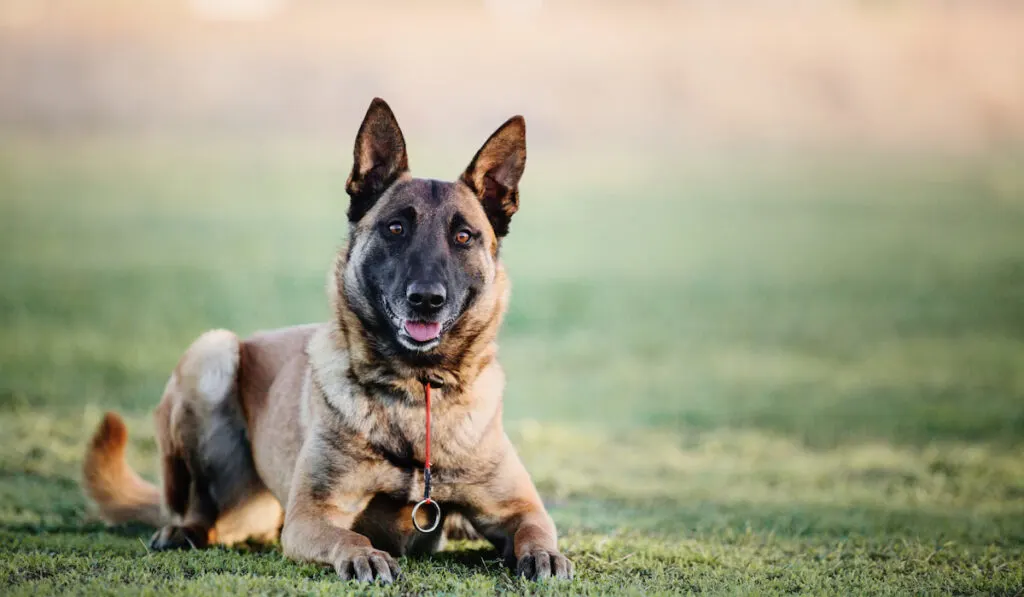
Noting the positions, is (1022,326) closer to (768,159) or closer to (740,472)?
(768,159)

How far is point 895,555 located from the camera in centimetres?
571

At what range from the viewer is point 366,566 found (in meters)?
4.39

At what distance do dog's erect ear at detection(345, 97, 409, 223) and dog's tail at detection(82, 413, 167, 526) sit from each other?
2.00 meters

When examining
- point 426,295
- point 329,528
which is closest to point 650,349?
point 426,295

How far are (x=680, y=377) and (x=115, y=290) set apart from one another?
8.62 metres

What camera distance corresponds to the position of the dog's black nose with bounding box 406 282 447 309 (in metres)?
4.77

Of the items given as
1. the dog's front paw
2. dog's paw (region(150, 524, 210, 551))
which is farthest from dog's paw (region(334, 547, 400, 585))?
dog's paw (region(150, 524, 210, 551))

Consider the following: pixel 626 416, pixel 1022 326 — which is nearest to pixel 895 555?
pixel 626 416

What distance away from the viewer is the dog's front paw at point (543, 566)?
15.1 ft

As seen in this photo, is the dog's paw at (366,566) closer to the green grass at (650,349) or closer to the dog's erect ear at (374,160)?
the green grass at (650,349)

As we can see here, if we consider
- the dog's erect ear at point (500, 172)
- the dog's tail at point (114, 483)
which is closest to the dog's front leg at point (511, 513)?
the dog's erect ear at point (500, 172)

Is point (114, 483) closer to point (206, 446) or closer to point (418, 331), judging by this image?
point (206, 446)

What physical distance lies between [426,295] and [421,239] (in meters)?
0.35

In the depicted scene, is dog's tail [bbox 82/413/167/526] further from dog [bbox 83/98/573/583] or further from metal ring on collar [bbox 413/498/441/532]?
metal ring on collar [bbox 413/498/441/532]
